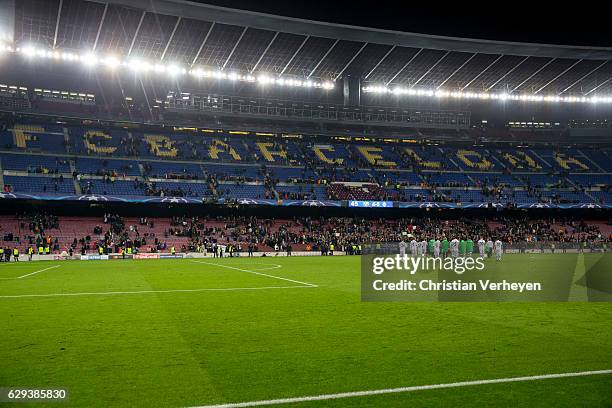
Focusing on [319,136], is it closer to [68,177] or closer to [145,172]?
[145,172]

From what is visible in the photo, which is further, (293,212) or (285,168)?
(285,168)

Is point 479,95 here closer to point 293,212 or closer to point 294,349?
point 293,212

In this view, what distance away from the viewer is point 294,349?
909cm

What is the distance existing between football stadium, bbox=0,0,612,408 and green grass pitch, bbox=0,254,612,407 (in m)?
0.07

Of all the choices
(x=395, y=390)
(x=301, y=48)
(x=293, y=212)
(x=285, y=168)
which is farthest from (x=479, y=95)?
(x=395, y=390)

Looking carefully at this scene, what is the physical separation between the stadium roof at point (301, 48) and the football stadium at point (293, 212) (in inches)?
14.0

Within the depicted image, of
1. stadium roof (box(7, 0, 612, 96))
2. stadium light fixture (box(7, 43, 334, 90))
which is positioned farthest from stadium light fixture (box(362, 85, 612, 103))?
stadium light fixture (box(7, 43, 334, 90))

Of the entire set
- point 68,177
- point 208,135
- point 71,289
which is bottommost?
point 71,289

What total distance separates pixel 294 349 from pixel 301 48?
182 feet

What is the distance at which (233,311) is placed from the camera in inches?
537

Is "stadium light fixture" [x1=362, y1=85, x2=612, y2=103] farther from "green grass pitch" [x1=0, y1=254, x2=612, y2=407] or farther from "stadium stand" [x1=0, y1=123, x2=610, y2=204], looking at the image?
"green grass pitch" [x1=0, y1=254, x2=612, y2=407]

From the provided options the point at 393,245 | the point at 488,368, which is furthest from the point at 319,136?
the point at 488,368

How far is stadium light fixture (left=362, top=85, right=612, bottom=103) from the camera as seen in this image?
233ft

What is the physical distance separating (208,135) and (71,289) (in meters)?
51.5
